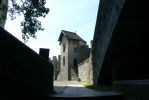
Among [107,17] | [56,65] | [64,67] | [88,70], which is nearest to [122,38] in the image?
[107,17]

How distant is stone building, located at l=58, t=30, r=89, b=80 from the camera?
122ft

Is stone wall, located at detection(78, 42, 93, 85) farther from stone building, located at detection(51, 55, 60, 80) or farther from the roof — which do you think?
stone building, located at detection(51, 55, 60, 80)

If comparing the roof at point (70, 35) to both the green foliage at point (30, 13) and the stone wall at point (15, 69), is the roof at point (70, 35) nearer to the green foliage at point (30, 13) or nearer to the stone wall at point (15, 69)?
the green foliage at point (30, 13)

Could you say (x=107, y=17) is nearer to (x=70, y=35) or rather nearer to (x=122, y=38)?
(x=122, y=38)

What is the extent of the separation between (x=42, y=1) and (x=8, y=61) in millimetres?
9203

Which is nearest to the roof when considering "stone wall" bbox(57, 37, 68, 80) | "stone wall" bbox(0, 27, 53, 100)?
"stone wall" bbox(57, 37, 68, 80)

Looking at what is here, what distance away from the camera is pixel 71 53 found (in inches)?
1485

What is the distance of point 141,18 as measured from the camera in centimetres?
675

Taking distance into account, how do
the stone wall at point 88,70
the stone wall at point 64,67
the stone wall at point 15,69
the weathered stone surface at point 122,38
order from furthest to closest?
the stone wall at point 64,67 → the stone wall at point 88,70 → the weathered stone surface at point 122,38 → the stone wall at point 15,69

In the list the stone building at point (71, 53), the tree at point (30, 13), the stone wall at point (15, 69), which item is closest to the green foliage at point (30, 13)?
the tree at point (30, 13)

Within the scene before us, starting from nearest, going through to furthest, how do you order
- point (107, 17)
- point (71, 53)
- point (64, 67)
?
point (107, 17)
point (71, 53)
point (64, 67)

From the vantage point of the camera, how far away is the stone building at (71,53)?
37188 millimetres

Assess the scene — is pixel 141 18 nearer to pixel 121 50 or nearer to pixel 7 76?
pixel 121 50

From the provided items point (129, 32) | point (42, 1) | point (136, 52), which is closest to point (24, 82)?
point (129, 32)
